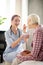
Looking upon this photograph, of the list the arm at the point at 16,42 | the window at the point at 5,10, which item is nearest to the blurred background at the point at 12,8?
the window at the point at 5,10

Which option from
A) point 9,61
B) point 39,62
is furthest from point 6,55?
point 39,62

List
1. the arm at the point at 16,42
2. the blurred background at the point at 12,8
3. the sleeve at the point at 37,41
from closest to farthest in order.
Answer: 1. the sleeve at the point at 37,41
2. the arm at the point at 16,42
3. the blurred background at the point at 12,8

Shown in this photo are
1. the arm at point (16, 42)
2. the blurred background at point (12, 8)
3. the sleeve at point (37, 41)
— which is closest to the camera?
the sleeve at point (37, 41)

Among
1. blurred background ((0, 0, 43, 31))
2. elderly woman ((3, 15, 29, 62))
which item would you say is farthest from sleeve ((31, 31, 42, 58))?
blurred background ((0, 0, 43, 31))

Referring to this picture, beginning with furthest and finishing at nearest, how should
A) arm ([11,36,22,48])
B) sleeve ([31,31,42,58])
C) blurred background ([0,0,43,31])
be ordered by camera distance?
blurred background ([0,0,43,31]), arm ([11,36,22,48]), sleeve ([31,31,42,58])

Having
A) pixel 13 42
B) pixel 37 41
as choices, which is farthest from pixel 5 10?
pixel 37 41

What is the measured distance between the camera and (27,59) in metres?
1.80

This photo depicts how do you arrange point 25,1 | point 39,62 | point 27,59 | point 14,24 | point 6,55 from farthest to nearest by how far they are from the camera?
1. point 25,1
2. point 14,24
3. point 6,55
4. point 27,59
5. point 39,62

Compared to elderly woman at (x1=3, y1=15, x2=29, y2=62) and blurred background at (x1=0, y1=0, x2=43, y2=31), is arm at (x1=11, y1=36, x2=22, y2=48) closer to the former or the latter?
elderly woman at (x1=3, y1=15, x2=29, y2=62)

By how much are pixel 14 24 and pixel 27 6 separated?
2.16 meters

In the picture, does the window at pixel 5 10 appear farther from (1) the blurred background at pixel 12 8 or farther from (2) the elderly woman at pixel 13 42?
(2) the elderly woman at pixel 13 42

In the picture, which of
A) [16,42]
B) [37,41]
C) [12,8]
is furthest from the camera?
[12,8]

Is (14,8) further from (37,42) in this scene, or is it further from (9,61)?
(37,42)

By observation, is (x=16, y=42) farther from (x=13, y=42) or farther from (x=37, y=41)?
(x=37, y=41)
